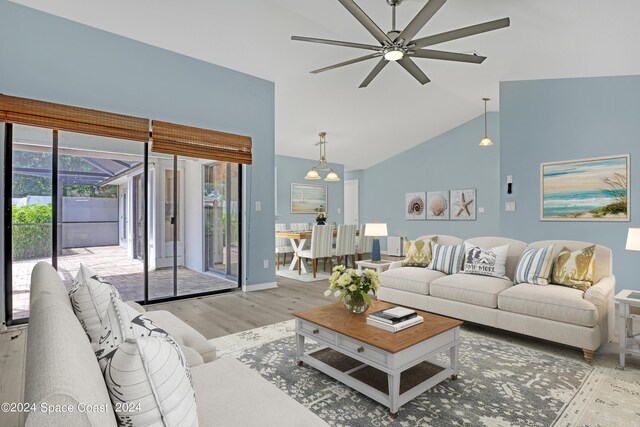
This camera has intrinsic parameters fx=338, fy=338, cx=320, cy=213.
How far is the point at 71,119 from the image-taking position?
354cm

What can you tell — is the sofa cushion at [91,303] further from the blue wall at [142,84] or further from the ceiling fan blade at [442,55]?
the blue wall at [142,84]

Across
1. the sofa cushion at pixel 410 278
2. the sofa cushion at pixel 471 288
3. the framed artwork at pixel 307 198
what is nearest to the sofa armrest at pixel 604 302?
the sofa cushion at pixel 471 288

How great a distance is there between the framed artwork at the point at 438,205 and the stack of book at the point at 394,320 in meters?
6.29

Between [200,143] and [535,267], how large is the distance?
4.06 metres

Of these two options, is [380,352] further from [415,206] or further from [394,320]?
[415,206]

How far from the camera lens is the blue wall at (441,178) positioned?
746 centimetres

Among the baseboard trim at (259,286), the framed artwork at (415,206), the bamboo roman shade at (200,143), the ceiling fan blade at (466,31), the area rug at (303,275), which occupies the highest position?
the ceiling fan blade at (466,31)

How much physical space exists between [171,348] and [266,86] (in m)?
4.74

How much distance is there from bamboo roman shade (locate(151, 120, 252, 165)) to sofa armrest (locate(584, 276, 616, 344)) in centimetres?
413

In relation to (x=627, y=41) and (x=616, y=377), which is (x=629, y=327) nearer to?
(x=616, y=377)

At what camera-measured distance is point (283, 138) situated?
7.55 metres

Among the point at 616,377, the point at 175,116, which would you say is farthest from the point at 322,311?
the point at 175,116

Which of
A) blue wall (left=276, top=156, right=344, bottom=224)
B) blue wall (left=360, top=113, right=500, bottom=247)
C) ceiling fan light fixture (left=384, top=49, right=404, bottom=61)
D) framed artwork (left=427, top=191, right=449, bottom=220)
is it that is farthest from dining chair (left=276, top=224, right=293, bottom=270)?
ceiling fan light fixture (left=384, top=49, right=404, bottom=61)

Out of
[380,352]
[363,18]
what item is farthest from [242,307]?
[363,18]
